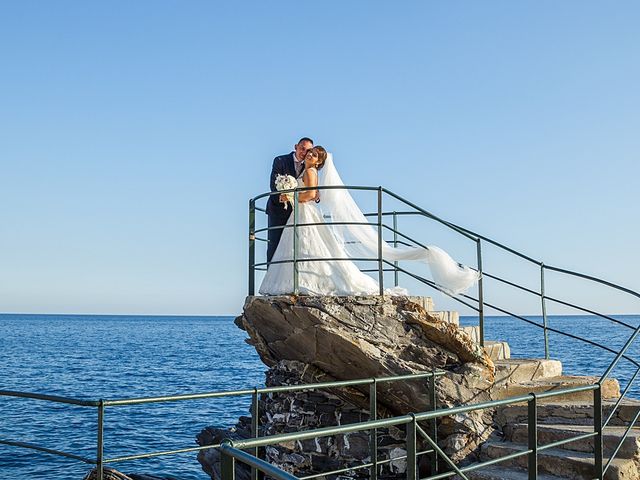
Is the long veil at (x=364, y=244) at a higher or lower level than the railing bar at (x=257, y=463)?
higher

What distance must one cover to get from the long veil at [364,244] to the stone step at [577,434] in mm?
2154

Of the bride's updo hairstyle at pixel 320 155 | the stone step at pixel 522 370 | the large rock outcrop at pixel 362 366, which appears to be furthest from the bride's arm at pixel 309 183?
the stone step at pixel 522 370

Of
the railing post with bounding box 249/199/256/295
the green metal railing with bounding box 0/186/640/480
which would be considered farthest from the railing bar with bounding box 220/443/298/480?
the railing post with bounding box 249/199/256/295

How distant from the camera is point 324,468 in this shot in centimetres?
904

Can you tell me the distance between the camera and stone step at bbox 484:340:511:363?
32.0 ft

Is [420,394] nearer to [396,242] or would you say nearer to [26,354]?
[396,242]

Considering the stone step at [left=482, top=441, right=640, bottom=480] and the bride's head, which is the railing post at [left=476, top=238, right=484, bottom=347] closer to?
the stone step at [left=482, top=441, right=640, bottom=480]

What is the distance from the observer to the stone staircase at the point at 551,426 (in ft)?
23.1

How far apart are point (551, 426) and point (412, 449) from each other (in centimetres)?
386

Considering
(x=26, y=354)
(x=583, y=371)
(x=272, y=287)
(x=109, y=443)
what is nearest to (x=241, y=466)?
(x=272, y=287)

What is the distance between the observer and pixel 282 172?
34.3ft

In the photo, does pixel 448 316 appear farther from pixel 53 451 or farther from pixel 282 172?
pixel 53 451

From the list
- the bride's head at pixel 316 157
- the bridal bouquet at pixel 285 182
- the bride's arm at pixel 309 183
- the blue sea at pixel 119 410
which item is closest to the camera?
the bridal bouquet at pixel 285 182

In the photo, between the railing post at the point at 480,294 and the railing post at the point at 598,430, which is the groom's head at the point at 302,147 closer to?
the railing post at the point at 480,294
